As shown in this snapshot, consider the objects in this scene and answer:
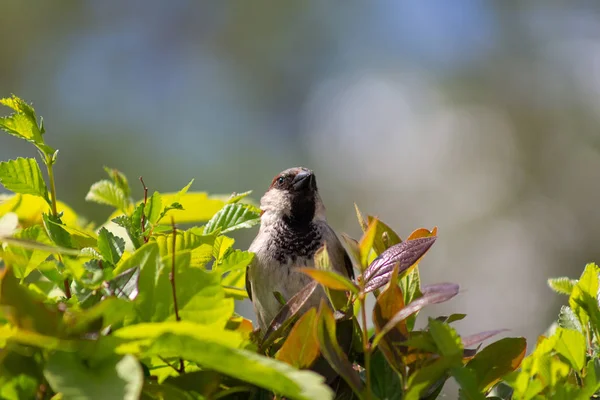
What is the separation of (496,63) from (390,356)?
6.11m

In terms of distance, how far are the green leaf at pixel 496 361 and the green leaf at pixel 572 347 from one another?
3 cm

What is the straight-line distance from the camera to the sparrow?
1491 millimetres

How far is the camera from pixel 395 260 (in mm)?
586

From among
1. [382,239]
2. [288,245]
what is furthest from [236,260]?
[288,245]

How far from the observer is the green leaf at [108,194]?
2.68 feet

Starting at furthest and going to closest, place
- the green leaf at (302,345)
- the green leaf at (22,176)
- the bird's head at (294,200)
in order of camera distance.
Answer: the bird's head at (294,200)
the green leaf at (22,176)
the green leaf at (302,345)

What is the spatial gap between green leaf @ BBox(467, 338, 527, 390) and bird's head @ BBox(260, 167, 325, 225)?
1130 mm

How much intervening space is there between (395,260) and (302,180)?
130 cm

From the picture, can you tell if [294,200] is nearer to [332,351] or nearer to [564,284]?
[564,284]

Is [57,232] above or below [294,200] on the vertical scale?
above

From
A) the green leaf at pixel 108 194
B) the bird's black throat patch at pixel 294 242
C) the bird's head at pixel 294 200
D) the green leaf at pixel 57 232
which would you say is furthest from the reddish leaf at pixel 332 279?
the bird's head at pixel 294 200

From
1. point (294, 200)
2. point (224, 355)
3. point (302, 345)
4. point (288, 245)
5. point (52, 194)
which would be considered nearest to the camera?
point (224, 355)

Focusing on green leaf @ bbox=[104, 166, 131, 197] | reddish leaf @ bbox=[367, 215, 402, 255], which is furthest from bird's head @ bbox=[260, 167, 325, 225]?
reddish leaf @ bbox=[367, 215, 402, 255]

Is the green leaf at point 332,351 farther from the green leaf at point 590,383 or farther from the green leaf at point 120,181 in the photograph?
the green leaf at point 120,181
